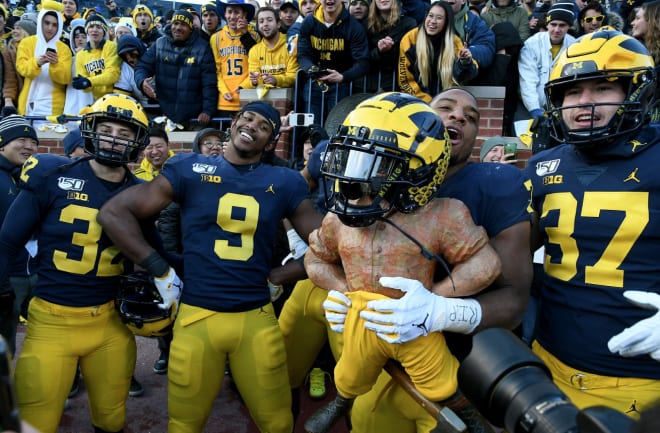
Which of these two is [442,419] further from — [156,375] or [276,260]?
[156,375]

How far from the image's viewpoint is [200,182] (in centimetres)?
311

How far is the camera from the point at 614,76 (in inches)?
85.1

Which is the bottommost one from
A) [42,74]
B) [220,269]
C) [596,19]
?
[220,269]

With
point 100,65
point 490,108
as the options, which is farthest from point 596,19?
point 100,65

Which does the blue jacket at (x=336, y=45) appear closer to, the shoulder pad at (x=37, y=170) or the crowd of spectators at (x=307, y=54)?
the crowd of spectators at (x=307, y=54)

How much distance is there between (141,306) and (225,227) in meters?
0.70

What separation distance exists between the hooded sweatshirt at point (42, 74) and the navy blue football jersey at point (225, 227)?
525 cm

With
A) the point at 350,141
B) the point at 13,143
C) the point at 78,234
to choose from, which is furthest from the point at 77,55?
the point at 350,141

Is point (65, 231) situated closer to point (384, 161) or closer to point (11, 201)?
point (11, 201)

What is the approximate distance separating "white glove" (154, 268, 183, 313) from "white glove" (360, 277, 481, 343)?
150 centimetres

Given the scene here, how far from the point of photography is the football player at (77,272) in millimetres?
3031

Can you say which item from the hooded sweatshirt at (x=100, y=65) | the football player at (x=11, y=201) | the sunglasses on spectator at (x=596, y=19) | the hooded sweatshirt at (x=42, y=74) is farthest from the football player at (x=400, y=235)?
the hooded sweatshirt at (x=42, y=74)

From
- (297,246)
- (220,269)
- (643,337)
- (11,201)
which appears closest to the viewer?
(643,337)

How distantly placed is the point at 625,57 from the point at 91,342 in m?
2.94
